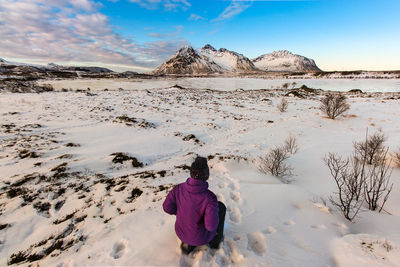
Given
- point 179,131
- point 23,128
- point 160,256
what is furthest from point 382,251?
point 23,128

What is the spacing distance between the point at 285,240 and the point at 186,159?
16.4 feet

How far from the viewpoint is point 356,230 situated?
3275 mm

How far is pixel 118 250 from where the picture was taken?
293 centimetres

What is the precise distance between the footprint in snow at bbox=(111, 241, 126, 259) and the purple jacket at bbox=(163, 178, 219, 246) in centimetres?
98

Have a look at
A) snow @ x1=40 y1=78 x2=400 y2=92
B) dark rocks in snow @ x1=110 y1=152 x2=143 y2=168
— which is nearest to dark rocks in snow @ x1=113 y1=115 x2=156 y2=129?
dark rocks in snow @ x1=110 y1=152 x2=143 y2=168

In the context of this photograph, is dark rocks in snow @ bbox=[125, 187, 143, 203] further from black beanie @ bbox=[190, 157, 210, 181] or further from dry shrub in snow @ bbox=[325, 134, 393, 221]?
dry shrub in snow @ bbox=[325, 134, 393, 221]

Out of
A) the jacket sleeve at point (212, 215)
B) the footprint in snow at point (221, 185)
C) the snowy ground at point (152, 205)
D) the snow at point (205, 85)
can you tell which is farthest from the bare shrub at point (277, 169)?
the snow at point (205, 85)

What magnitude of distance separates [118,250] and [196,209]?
1.58m

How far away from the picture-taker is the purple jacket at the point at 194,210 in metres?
2.28

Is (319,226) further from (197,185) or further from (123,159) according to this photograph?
(123,159)

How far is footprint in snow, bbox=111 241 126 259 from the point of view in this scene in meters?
2.80

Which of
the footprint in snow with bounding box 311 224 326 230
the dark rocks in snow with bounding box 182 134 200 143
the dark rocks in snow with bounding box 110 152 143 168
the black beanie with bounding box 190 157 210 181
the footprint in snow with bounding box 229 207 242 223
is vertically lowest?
the dark rocks in snow with bounding box 182 134 200 143

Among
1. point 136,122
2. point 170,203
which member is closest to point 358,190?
point 170,203

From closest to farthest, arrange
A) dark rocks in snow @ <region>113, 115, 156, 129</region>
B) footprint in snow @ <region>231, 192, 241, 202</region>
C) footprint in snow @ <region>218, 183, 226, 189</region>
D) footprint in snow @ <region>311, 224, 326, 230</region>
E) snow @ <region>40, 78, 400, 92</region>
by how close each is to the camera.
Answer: footprint in snow @ <region>311, 224, 326, 230</region>, footprint in snow @ <region>231, 192, 241, 202</region>, footprint in snow @ <region>218, 183, 226, 189</region>, dark rocks in snow @ <region>113, 115, 156, 129</region>, snow @ <region>40, 78, 400, 92</region>
